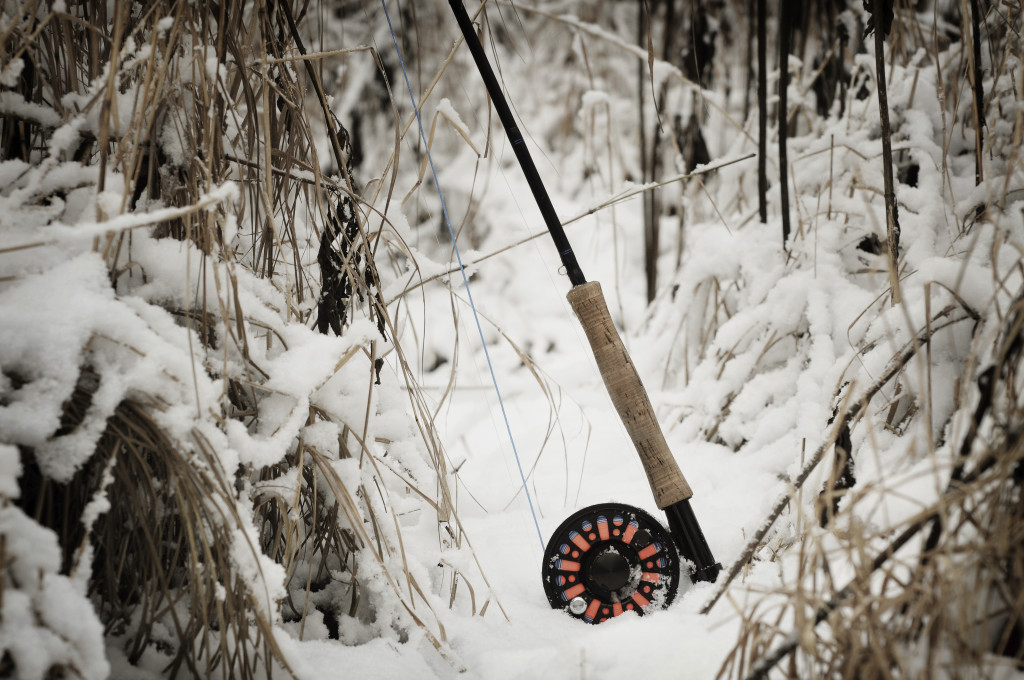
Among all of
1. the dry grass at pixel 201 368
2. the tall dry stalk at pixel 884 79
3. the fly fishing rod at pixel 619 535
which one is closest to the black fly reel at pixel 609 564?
the fly fishing rod at pixel 619 535

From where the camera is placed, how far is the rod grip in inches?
43.2

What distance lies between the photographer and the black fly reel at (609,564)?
1.08 m

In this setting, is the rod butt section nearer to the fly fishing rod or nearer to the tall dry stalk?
the fly fishing rod

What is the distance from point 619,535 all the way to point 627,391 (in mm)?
229

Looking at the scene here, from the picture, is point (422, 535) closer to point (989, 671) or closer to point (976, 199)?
point (989, 671)

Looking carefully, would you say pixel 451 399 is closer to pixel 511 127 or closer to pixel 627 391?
pixel 627 391

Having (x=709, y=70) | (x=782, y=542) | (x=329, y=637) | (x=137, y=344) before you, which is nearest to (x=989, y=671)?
(x=782, y=542)

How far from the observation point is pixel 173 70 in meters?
0.92

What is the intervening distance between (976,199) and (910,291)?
0.84 ft

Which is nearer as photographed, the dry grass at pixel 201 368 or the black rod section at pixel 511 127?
the dry grass at pixel 201 368

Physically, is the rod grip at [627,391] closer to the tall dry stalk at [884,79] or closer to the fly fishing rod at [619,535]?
the fly fishing rod at [619,535]

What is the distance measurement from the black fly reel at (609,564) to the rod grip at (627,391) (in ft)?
0.21

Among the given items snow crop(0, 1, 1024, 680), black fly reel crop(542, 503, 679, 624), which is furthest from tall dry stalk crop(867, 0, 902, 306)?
black fly reel crop(542, 503, 679, 624)

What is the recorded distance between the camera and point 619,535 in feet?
3.62
